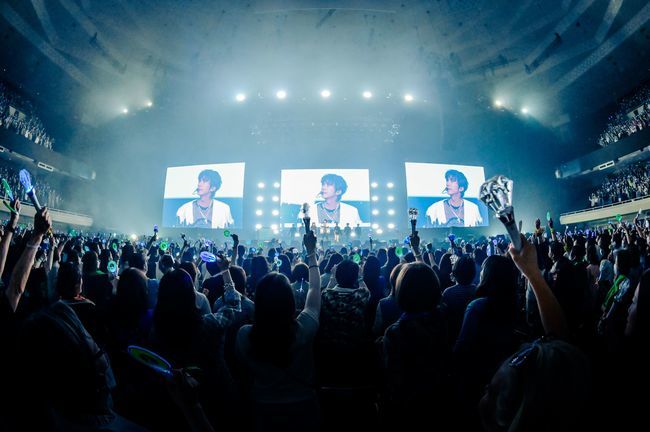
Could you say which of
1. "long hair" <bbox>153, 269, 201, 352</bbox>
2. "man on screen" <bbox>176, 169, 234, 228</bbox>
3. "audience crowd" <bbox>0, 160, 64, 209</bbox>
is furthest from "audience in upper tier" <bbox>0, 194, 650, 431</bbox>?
"audience crowd" <bbox>0, 160, 64, 209</bbox>

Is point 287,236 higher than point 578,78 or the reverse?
the reverse

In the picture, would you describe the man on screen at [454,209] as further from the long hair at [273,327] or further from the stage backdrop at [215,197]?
the long hair at [273,327]

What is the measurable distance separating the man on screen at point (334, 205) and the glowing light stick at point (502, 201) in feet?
61.2

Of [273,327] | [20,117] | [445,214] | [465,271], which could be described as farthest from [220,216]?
[273,327]

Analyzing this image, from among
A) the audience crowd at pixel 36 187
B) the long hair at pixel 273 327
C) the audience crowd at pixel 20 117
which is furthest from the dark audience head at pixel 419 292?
the audience crowd at pixel 20 117

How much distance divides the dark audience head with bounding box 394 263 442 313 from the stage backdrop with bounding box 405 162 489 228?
63.8 feet

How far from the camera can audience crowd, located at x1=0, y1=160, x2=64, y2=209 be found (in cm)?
1903

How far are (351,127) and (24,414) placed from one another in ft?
76.0

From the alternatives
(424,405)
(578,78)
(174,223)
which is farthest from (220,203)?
(578,78)

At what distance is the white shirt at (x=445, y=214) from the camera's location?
2069cm

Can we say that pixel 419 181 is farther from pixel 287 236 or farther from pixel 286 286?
pixel 286 286

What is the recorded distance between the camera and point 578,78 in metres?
20.2

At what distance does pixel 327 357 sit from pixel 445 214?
19732 mm

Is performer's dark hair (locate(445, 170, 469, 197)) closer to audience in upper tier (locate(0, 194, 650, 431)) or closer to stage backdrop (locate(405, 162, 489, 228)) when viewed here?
stage backdrop (locate(405, 162, 489, 228))
